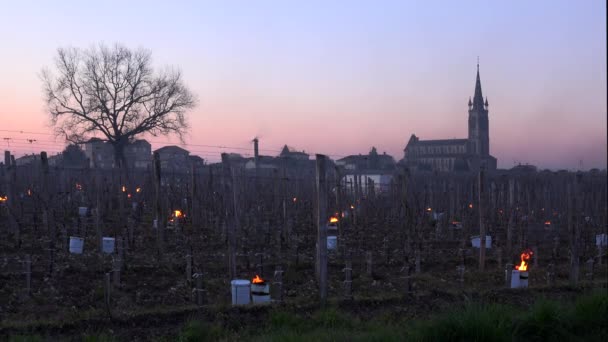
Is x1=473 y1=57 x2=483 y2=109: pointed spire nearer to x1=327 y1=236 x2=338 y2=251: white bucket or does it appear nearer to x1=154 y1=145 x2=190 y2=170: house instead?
x1=154 y1=145 x2=190 y2=170: house

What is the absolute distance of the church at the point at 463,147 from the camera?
78188mm

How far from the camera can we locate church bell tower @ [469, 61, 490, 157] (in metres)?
97.5

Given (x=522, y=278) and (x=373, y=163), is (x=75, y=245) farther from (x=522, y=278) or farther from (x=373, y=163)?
(x=373, y=163)

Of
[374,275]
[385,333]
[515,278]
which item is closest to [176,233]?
[374,275]

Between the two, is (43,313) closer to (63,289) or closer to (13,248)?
(63,289)

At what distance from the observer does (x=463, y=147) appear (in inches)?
3506

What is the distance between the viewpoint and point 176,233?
619 inches

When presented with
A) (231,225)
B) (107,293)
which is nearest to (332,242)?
(231,225)

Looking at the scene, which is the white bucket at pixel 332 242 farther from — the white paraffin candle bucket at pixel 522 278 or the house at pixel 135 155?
the house at pixel 135 155

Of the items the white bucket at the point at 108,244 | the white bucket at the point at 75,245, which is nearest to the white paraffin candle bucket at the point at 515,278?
the white bucket at the point at 108,244

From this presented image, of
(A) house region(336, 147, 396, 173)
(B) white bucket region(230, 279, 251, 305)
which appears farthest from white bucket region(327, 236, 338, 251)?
(A) house region(336, 147, 396, 173)

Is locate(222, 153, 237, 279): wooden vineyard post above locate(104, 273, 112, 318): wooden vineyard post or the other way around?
above

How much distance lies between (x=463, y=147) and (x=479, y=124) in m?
14.4

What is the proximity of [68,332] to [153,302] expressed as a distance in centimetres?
243
